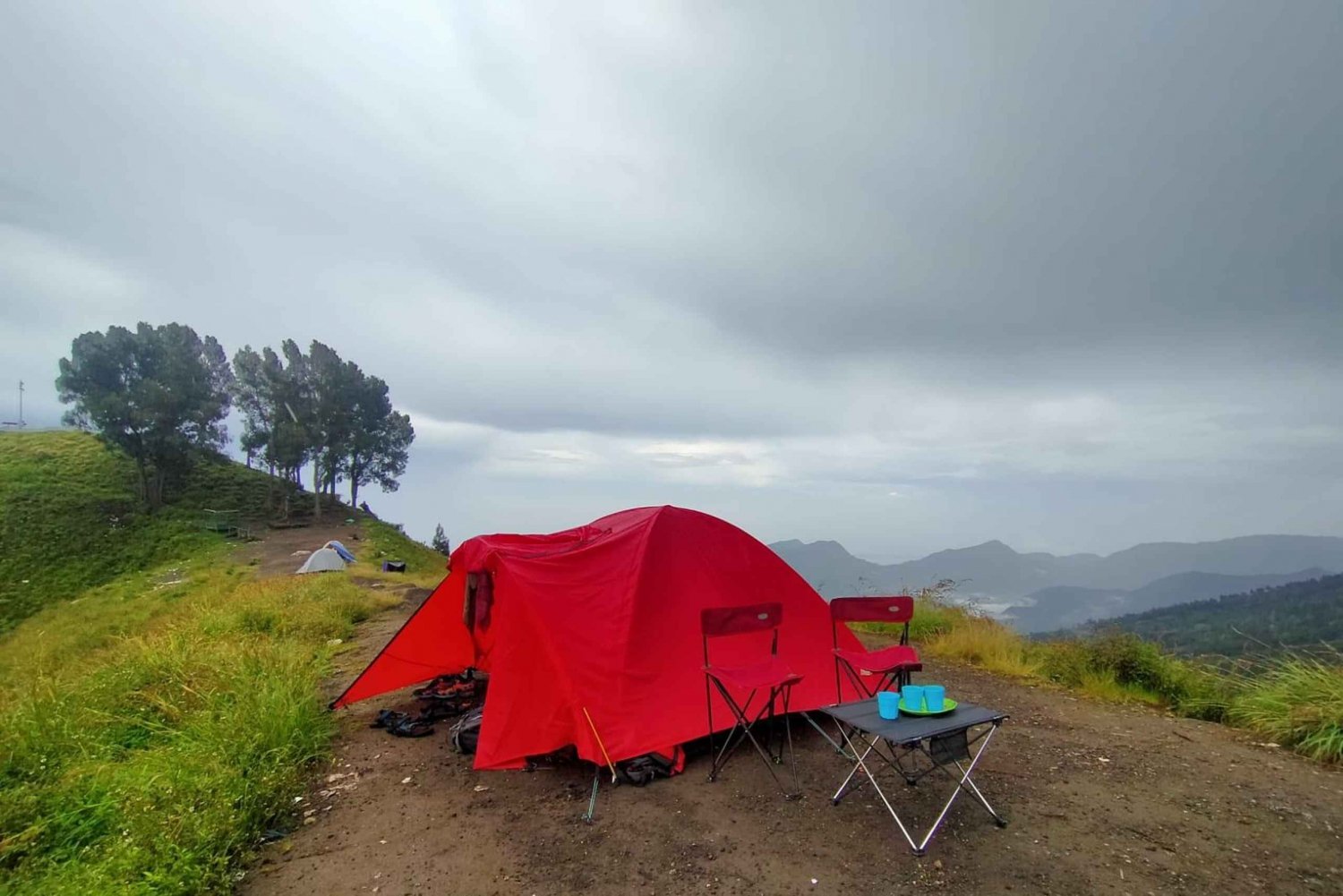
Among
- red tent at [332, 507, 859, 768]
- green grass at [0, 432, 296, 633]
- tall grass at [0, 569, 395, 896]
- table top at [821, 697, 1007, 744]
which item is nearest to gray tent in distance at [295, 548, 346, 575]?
green grass at [0, 432, 296, 633]

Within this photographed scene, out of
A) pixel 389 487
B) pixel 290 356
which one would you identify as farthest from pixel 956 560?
pixel 290 356

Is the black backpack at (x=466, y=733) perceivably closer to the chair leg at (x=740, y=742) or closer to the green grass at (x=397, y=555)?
the chair leg at (x=740, y=742)

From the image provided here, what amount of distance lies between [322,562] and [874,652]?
68.2 ft

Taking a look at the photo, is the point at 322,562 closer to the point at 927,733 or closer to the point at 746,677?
the point at 746,677

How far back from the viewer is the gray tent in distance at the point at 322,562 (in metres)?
21.0

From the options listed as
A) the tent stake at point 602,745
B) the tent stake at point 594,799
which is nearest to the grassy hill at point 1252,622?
the tent stake at point 602,745

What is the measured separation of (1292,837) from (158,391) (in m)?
41.6

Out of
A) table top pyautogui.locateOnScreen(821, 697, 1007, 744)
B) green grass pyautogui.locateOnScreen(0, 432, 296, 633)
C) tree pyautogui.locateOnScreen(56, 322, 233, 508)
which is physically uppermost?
tree pyautogui.locateOnScreen(56, 322, 233, 508)

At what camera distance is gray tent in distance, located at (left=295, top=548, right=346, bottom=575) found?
21000 millimetres

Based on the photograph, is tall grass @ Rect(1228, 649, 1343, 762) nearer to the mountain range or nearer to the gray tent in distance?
the gray tent in distance

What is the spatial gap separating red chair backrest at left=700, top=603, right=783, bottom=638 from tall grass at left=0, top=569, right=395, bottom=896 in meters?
3.15

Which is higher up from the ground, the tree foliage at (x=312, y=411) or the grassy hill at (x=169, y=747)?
the tree foliage at (x=312, y=411)

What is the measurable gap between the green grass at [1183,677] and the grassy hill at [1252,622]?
0.39 metres

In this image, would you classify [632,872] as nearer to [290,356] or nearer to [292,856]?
[292,856]
